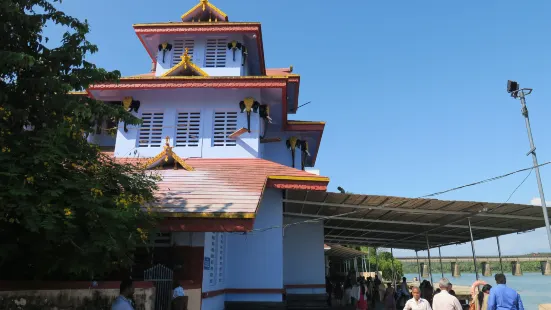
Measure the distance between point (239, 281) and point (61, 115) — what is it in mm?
7438

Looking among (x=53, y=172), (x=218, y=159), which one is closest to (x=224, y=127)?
(x=218, y=159)

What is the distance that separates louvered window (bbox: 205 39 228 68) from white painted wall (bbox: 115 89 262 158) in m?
2.04

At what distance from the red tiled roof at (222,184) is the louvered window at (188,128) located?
0.77 meters

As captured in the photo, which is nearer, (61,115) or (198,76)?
(61,115)

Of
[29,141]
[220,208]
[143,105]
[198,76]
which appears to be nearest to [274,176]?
[220,208]

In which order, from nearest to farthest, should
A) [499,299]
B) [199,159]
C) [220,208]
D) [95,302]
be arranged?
[95,302] → [499,299] → [220,208] → [199,159]

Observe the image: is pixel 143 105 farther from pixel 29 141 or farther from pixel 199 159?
pixel 29 141

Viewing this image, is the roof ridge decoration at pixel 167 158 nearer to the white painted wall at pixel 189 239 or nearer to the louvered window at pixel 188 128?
the louvered window at pixel 188 128

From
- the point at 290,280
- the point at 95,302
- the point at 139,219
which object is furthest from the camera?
the point at 290,280

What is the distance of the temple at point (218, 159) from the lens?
907 centimetres

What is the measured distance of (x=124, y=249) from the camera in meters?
5.96

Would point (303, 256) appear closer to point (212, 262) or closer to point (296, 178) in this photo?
point (296, 178)

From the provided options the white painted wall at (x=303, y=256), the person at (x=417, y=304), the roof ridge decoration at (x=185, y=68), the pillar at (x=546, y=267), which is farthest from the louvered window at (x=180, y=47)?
the pillar at (x=546, y=267)

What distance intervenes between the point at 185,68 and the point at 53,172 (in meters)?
8.97
